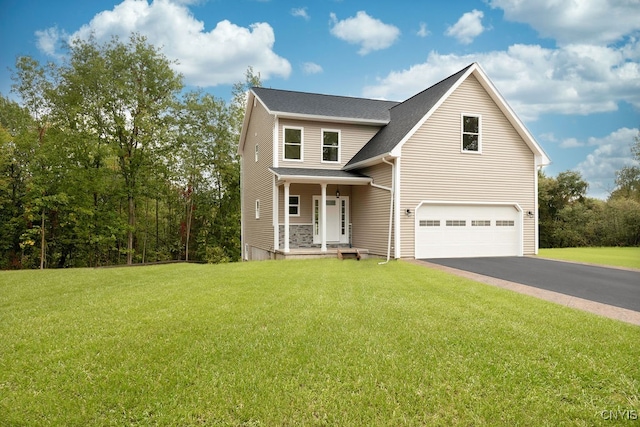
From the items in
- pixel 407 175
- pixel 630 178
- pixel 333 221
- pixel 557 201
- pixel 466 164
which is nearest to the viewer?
pixel 407 175

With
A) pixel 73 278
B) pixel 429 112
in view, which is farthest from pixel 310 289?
pixel 429 112

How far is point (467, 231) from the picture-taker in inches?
591

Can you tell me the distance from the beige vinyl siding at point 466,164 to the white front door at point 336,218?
3.76 m

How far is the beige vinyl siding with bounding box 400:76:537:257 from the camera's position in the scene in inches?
558

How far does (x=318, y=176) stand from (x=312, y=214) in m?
2.68

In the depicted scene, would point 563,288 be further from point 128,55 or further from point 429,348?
point 128,55

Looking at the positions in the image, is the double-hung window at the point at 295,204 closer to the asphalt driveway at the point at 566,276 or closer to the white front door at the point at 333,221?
the white front door at the point at 333,221

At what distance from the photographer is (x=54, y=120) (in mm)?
21109

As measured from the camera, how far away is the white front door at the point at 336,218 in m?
16.9

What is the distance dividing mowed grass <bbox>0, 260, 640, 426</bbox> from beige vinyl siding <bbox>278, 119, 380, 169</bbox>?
1000 cm

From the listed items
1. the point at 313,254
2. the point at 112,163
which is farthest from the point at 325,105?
the point at 112,163

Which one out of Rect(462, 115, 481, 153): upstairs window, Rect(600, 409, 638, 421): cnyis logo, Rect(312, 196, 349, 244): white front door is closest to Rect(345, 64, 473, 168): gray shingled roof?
Rect(462, 115, 481, 153): upstairs window

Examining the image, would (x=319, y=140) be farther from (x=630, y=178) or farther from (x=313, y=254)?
(x=630, y=178)

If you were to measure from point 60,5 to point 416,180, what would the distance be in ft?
39.0
